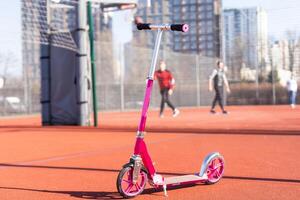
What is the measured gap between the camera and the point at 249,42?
3066 centimetres

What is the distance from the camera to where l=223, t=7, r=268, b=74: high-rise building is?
1175 inches

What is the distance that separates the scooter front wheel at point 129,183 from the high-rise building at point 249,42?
79.9ft

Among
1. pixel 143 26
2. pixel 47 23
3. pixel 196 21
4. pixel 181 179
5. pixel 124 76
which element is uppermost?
pixel 196 21

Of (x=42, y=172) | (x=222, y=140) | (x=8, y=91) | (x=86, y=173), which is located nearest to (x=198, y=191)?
(x=86, y=173)

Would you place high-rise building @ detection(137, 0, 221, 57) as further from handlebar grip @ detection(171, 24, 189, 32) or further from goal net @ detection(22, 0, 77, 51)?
handlebar grip @ detection(171, 24, 189, 32)

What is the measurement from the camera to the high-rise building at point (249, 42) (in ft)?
97.9

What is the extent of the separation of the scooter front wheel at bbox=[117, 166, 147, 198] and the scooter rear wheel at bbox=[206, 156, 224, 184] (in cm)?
89

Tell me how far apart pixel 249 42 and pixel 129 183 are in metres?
26.7

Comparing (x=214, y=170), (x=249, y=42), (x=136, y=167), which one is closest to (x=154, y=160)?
(x=214, y=170)

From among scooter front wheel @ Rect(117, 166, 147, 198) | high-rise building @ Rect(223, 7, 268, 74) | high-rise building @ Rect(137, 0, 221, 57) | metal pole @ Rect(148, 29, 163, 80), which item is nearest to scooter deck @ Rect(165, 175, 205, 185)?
scooter front wheel @ Rect(117, 166, 147, 198)

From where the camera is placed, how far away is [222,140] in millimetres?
10297

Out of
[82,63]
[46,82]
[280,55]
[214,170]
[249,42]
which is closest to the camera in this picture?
[214,170]

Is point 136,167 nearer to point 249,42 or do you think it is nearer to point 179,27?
point 179,27

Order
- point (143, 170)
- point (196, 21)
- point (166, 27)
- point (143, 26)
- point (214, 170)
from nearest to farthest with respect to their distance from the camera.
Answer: point (143, 170) < point (166, 27) < point (143, 26) < point (214, 170) < point (196, 21)
